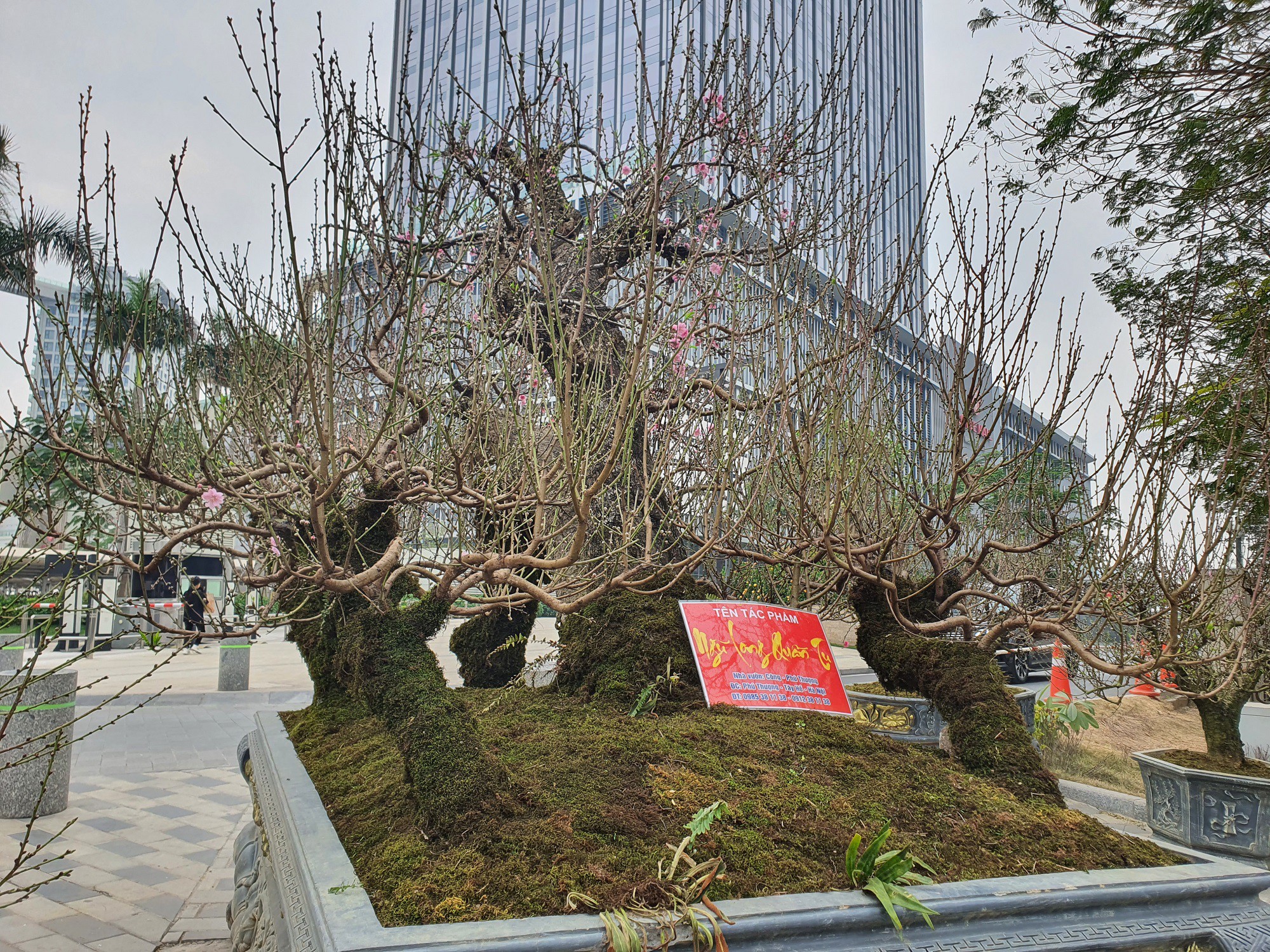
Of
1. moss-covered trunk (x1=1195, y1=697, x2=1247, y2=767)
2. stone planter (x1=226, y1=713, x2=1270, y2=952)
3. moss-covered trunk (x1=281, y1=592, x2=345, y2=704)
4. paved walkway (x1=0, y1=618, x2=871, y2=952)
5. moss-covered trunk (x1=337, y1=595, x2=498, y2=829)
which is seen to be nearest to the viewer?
stone planter (x1=226, y1=713, x2=1270, y2=952)

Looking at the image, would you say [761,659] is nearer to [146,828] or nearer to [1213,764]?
[1213,764]

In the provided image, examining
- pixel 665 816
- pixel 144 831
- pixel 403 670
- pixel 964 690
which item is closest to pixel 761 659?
pixel 964 690

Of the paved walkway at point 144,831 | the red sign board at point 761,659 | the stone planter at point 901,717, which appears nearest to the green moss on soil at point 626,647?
the red sign board at point 761,659

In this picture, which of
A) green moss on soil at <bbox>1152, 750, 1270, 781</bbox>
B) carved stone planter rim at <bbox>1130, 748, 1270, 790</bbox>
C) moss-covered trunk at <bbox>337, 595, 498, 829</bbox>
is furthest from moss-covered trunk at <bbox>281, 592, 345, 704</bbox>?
green moss on soil at <bbox>1152, 750, 1270, 781</bbox>

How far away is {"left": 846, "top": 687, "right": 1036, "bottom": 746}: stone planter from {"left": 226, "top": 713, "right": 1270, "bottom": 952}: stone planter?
3.80 meters

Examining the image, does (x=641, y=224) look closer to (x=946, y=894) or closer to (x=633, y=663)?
(x=633, y=663)

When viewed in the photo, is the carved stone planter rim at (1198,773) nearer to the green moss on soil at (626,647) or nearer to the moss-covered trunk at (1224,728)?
the moss-covered trunk at (1224,728)

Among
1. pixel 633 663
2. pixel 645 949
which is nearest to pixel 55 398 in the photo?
pixel 645 949

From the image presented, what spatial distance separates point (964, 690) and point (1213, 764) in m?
2.57

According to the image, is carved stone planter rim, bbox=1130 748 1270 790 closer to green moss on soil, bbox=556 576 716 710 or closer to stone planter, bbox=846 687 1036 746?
stone planter, bbox=846 687 1036 746

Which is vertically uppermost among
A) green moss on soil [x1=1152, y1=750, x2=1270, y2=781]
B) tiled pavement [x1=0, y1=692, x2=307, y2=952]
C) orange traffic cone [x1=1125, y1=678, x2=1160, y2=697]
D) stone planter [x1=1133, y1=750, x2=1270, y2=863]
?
green moss on soil [x1=1152, y1=750, x2=1270, y2=781]

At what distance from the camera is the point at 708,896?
7.01 feet

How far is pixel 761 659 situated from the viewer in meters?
4.14

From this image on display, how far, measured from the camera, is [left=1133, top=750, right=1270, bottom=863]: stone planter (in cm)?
457
